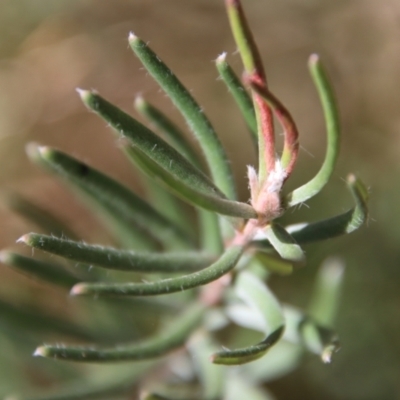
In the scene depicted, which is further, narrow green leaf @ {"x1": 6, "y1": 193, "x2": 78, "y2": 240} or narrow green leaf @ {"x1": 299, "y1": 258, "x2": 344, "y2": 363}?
narrow green leaf @ {"x1": 6, "y1": 193, "x2": 78, "y2": 240}

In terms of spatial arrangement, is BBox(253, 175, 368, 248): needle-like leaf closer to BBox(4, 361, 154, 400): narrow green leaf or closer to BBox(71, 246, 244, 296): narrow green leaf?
BBox(71, 246, 244, 296): narrow green leaf

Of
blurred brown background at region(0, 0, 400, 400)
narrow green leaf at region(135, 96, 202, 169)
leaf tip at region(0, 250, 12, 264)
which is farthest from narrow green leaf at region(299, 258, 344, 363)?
blurred brown background at region(0, 0, 400, 400)

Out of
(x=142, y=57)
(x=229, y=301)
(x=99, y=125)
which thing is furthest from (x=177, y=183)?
(x=99, y=125)

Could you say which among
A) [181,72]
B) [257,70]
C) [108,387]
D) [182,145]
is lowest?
[108,387]

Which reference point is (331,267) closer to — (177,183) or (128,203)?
(128,203)

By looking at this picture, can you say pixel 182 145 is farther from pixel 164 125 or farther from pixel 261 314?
pixel 261 314

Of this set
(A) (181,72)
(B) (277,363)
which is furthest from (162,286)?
(A) (181,72)
